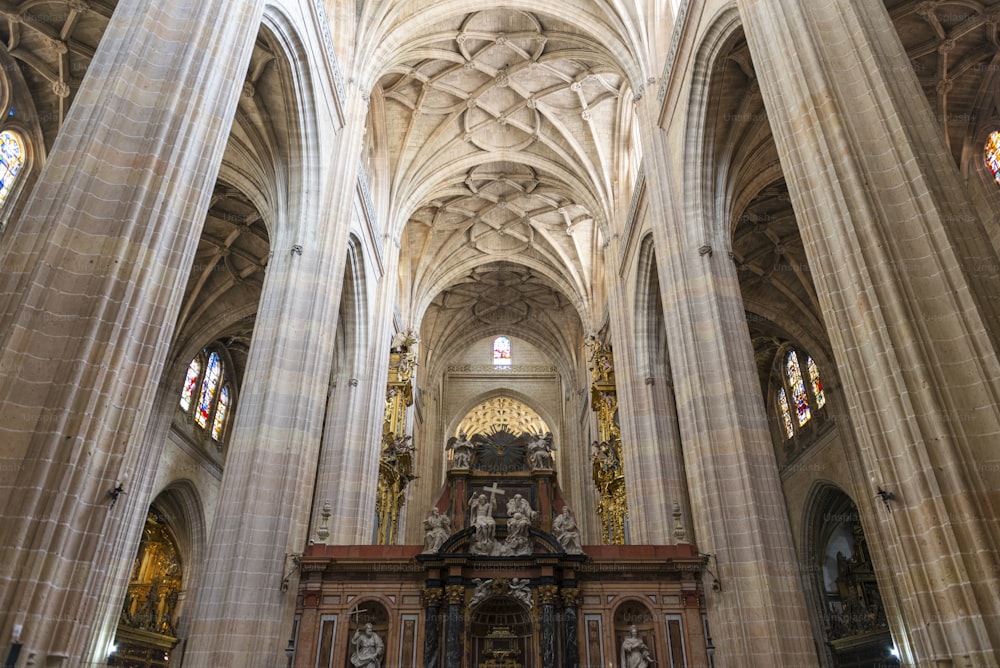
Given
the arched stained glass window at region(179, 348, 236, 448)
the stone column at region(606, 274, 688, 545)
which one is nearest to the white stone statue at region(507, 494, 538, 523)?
Result: the stone column at region(606, 274, 688, 545)

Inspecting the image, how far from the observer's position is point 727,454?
10.6m

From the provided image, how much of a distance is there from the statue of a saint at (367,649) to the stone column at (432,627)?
0.74 metres

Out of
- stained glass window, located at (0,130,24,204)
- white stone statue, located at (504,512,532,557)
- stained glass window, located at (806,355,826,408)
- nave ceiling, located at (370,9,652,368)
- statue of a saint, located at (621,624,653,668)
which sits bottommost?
statue of a saint, located at (621,624,653,668)

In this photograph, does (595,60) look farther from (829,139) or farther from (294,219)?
(829,139)

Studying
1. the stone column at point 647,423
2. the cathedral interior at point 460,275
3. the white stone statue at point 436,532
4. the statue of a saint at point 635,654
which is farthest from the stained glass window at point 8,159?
the statue of a saint at point 635,654

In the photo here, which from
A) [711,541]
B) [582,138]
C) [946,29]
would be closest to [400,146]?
[582,138]

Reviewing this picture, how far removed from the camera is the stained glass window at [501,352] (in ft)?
121

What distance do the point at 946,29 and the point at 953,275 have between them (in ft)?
32.5

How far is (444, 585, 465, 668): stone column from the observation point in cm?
1041

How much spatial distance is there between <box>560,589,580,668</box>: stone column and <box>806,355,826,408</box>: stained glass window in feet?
43.2

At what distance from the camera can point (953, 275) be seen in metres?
5.79

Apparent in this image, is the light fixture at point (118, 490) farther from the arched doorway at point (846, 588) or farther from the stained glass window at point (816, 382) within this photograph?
the stained glass window at point (816, 382)

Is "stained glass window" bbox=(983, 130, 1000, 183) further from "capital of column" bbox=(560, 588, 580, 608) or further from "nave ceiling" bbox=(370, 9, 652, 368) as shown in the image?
"capital of column" bbox=(560, 588, 580, 608)

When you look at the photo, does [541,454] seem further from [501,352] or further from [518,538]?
[501,352]
